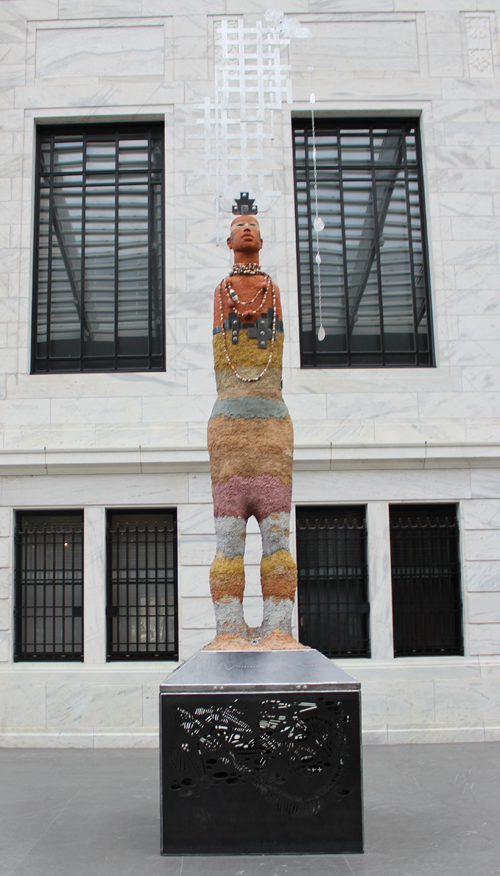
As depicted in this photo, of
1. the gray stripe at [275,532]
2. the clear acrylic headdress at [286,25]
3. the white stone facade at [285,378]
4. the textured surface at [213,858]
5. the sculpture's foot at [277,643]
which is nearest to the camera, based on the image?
the textured surface at [213,858]

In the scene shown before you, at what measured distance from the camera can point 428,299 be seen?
10758 mm

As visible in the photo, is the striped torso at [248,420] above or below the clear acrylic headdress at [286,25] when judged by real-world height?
below

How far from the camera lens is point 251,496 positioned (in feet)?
20.4

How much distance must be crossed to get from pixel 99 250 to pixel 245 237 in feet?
16.7

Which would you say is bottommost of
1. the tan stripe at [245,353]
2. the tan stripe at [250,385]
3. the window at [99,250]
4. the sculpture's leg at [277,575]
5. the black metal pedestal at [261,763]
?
the black metal pedestal at [261,763]

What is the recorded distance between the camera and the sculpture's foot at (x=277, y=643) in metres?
5.79

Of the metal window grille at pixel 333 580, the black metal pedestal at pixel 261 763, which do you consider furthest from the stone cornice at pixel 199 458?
the black metal pedestal at pixel 261 763

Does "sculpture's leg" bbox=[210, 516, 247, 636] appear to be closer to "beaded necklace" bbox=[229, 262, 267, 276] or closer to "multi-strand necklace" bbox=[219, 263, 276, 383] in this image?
"multi-strand necklace" bbox=[219, 263, 276, 383]

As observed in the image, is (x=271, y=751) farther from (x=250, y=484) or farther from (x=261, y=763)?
(x=250, y=484)

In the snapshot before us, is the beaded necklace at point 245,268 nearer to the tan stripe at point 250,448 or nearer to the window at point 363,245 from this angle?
the tan stripe at point 250,448

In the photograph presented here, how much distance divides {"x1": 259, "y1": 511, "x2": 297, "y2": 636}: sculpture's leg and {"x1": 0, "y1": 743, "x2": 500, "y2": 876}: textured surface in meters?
1.76

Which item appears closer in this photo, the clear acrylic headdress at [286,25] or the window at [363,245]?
the clear acrylic headdress at [286,25]

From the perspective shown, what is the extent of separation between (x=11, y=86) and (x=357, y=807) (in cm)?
1036

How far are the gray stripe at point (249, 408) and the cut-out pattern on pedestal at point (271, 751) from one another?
2297 mm
